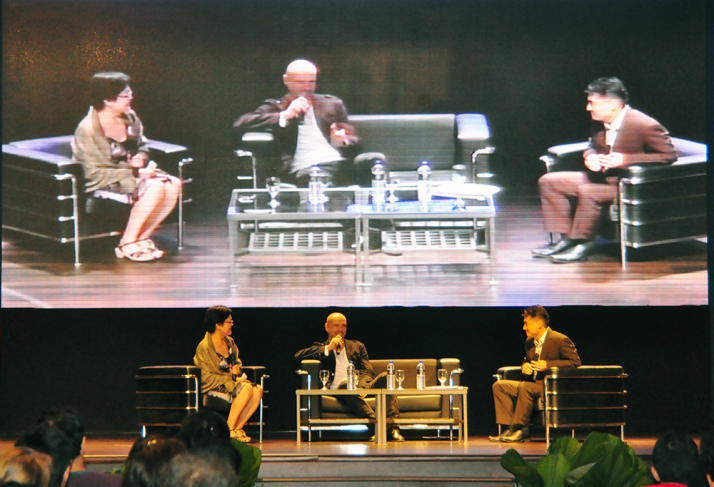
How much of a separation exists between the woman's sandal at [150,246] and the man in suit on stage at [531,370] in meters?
2.69

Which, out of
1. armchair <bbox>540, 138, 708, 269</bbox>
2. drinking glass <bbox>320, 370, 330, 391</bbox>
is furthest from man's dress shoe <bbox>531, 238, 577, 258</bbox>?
drinking glass <bbox>320, 370, 330, 391</bbox>

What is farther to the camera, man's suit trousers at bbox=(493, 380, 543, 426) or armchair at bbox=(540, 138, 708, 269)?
armchair at bbox=(540, 138, 708, 269)

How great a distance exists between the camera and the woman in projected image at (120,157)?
694 cm

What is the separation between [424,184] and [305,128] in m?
1.00

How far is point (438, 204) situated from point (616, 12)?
199cm

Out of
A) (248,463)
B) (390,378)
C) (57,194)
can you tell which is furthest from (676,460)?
(57,194)

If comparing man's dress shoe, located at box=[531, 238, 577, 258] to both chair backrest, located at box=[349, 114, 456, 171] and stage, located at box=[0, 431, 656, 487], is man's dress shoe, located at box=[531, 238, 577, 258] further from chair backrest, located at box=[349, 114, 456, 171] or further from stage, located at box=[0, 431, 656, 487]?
stage, located at box=[0, 431, 656, 487]

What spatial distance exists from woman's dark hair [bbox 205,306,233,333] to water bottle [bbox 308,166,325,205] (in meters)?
1.28

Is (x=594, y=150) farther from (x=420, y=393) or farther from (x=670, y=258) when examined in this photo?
(x=420, y=393)

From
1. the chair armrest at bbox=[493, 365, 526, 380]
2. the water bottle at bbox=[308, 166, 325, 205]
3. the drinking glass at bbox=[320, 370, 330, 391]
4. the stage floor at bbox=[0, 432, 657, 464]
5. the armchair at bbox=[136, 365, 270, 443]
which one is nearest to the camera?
the stage floor at bbox=[0, 432, 657, 464]

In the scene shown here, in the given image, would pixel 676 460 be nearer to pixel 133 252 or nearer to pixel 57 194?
pixel 133 252

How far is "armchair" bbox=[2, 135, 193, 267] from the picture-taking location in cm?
691

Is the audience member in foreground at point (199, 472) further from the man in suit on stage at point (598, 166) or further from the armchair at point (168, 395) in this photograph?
the man in suit on stage at point (598, 166)

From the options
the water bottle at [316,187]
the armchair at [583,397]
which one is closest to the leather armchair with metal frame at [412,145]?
the water bottle at [316,187]
